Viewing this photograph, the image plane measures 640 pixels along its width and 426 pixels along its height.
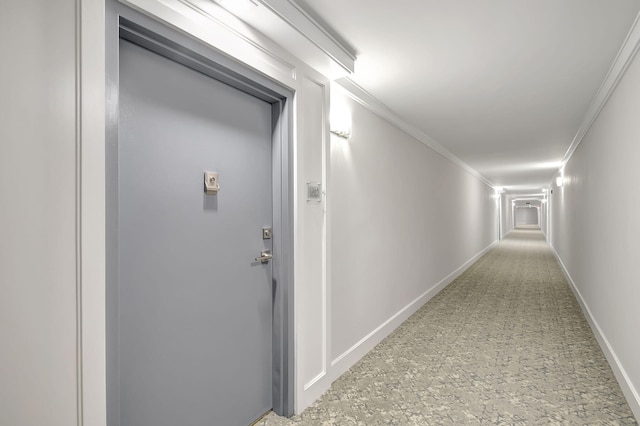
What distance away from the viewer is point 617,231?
266 cm

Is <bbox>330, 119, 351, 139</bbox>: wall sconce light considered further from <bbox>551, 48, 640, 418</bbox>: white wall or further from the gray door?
<bbox>551, 48, 640, 418</bbox>: white wall

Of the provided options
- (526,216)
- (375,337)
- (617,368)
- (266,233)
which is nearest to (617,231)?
(617,368)

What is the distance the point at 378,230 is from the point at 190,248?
7.27 ft

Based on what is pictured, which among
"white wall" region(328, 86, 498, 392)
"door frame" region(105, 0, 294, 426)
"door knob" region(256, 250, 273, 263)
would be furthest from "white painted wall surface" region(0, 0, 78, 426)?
"white wall" region(328, 86, 498, 392)

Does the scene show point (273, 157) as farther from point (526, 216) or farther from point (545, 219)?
point (526, 216)

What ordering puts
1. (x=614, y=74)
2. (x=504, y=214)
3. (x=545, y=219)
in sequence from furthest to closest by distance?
(x=504, y=214), (x=545, y=219), (x=614, y=74)

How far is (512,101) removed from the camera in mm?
3332

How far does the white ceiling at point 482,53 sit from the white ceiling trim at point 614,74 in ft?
0.13

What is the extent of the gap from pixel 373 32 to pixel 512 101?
2.03 meters

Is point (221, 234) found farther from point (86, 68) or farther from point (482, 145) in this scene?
point (482, 145)

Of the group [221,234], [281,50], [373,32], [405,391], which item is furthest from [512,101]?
[221,234]

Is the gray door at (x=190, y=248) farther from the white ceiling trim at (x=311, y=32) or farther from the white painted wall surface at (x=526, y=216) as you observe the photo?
the white painted wall surface at (x=526, y=216)

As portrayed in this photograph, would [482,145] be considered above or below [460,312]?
above

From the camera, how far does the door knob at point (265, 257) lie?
6.81 ft
